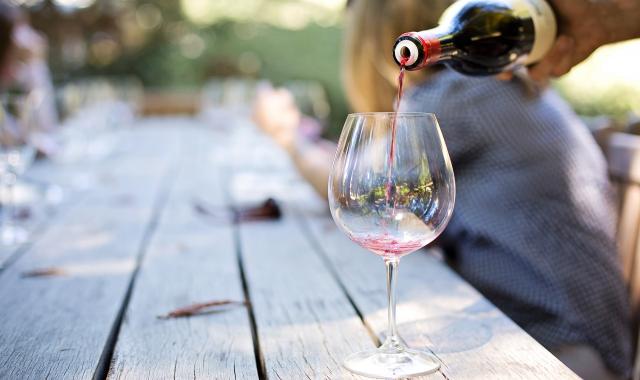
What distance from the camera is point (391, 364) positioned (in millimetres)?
869

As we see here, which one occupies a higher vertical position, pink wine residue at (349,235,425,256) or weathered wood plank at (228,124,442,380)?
pink wine residue at (349,235,425,256)

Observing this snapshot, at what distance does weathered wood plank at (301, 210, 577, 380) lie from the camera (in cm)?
88

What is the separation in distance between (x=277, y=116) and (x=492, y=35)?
79.1 inches

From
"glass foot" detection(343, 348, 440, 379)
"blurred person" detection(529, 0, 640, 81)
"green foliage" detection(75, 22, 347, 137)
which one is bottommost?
"green foliage" detection(75, 22, 347, 137)

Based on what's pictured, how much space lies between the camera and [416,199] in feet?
2.73

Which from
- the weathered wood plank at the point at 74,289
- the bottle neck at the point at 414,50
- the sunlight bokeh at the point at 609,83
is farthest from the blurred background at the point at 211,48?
the bottle neck at the point at 414,50

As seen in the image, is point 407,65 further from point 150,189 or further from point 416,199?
point 150,189

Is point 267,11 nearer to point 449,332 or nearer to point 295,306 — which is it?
point 295,306

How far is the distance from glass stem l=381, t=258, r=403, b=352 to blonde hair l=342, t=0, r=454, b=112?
2.89 feet

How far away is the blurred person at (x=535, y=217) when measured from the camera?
142 cm

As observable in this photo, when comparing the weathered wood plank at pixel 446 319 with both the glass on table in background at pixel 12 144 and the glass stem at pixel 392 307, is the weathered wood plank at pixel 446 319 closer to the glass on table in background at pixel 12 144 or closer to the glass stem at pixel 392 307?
the glass stem at pixel 392 307

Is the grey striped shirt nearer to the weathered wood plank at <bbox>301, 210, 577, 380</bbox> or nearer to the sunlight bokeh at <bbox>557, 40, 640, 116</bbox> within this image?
the weathered wood plank at <bbox>301, 210, 577, 380</bbox>

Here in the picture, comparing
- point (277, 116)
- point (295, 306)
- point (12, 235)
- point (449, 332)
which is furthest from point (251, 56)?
point (449, 332)

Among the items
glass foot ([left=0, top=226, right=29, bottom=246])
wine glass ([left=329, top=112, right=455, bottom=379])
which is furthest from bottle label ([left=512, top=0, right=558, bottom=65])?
glass foot ([left=0, top=226, right=29, bottom=246])
